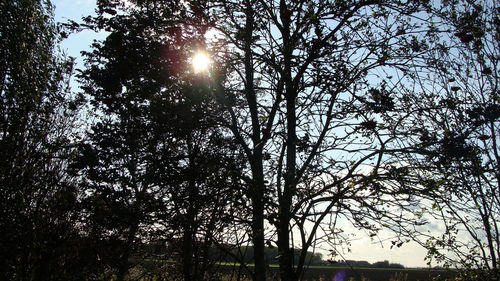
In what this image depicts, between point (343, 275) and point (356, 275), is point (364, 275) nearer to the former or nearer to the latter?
point (343, 275)

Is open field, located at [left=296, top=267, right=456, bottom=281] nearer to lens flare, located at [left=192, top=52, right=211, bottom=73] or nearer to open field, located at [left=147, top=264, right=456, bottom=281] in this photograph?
open field, located at [left=147, top=264, right=456, bottom=281]

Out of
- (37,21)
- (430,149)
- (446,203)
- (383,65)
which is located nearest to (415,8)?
(383,65)

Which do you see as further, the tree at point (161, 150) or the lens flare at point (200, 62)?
the lens flare at point (200, 62)

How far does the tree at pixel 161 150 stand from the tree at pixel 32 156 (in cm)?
156

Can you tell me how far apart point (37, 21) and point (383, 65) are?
879cm

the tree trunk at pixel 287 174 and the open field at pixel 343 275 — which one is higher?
the tree trunk at pixel 287 174

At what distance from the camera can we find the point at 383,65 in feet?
17.9

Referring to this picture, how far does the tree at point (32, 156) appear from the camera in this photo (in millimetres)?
6168

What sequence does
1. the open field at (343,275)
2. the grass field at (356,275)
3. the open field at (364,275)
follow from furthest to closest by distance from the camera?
the open field at (364,275), the grass field at (356,275), the open field at (343,275)

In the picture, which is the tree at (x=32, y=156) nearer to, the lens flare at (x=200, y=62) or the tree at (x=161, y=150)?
the tree at (x=161, y=150)

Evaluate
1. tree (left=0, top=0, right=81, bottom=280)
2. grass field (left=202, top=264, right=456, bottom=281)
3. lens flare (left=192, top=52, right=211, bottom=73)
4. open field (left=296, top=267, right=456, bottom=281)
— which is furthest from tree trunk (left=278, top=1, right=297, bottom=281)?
tree (left=0, top=0, right=81, bottom=280)

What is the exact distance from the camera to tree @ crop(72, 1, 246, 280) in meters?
4.38

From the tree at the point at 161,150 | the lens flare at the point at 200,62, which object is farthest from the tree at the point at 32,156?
the lens flare at the point at 200,62

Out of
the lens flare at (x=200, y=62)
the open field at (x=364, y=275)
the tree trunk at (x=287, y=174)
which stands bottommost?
the open field at (x=364, y=275)
